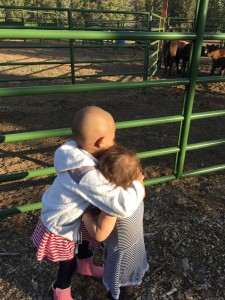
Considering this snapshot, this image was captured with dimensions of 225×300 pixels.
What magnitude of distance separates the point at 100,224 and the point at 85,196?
0.14m

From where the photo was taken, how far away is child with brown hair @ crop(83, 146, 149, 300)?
3.65 feet

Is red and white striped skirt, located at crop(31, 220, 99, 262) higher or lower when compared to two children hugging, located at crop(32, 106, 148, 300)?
lower

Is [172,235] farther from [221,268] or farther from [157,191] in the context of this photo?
[157,191]

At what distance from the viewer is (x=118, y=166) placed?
110 cm

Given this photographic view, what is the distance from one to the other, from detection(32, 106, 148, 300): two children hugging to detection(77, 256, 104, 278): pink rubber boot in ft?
1.21

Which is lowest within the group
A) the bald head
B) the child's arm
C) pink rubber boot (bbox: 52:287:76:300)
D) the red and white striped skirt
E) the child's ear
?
pink rubber boot (bbox: 52:287:76:300)

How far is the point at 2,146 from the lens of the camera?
11.8 ft

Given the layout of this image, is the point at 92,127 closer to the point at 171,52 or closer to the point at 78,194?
the point at 78,194

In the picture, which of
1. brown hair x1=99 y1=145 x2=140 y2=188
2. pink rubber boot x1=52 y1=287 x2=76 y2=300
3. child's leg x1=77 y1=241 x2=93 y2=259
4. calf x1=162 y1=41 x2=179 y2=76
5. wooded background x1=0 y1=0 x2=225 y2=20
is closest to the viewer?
brown hair x1=99 y1=145 x2=140 y2=188

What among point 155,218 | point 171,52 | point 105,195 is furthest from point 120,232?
point 171,52

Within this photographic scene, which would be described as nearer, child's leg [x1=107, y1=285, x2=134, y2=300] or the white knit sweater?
the white knit sweater

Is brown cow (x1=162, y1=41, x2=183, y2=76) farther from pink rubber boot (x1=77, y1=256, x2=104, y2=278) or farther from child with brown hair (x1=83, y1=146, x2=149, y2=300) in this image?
child with brown hair (x1=83, y1=146, x2=149, y2=300)

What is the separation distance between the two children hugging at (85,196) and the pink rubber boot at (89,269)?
37 centimetres

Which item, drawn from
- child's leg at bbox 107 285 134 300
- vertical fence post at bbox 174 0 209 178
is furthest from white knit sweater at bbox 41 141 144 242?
vertical fence post at bbox 174 0 209 178
